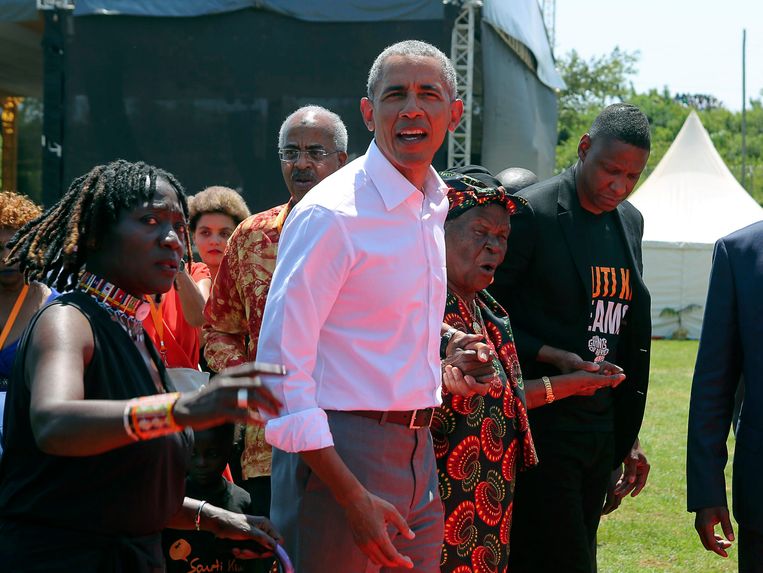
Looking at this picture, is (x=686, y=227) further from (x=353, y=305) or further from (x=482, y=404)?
(x=353, y=305)

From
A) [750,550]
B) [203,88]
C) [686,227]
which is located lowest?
[750,550]

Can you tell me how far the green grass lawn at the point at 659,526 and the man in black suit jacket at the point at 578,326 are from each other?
2.15 m

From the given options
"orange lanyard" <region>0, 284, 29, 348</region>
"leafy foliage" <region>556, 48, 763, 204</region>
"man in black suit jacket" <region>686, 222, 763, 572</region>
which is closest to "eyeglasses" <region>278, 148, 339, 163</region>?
"orange lanyard" <region>0, 284, 29, 348</region>

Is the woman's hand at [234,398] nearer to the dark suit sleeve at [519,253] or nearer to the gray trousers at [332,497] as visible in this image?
the gray trousers at [332,497]

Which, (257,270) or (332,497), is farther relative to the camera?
(257,270)

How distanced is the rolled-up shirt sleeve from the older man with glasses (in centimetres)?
129

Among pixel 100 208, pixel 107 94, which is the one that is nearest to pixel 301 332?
pixel 100 208

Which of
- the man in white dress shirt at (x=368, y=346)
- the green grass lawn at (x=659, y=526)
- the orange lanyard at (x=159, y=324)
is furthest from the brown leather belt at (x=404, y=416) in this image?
the green grass lawn at (x=659, y=526)

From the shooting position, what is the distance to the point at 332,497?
9.09 ft

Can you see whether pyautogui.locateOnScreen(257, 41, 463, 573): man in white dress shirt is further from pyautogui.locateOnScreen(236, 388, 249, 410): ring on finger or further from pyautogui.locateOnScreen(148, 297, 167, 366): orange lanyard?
pyautogui.locateOnScreen(148, 297, 167, 366): orange lanyard

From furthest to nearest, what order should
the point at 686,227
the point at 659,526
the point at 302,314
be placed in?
the point at 686,227
the point at 659,526
the point at 302,314

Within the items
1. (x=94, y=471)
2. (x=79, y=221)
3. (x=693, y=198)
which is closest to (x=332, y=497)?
(x=94, y=471)

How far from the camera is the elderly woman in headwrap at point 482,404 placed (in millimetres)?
3486

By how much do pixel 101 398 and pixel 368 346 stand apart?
2.64 feet
